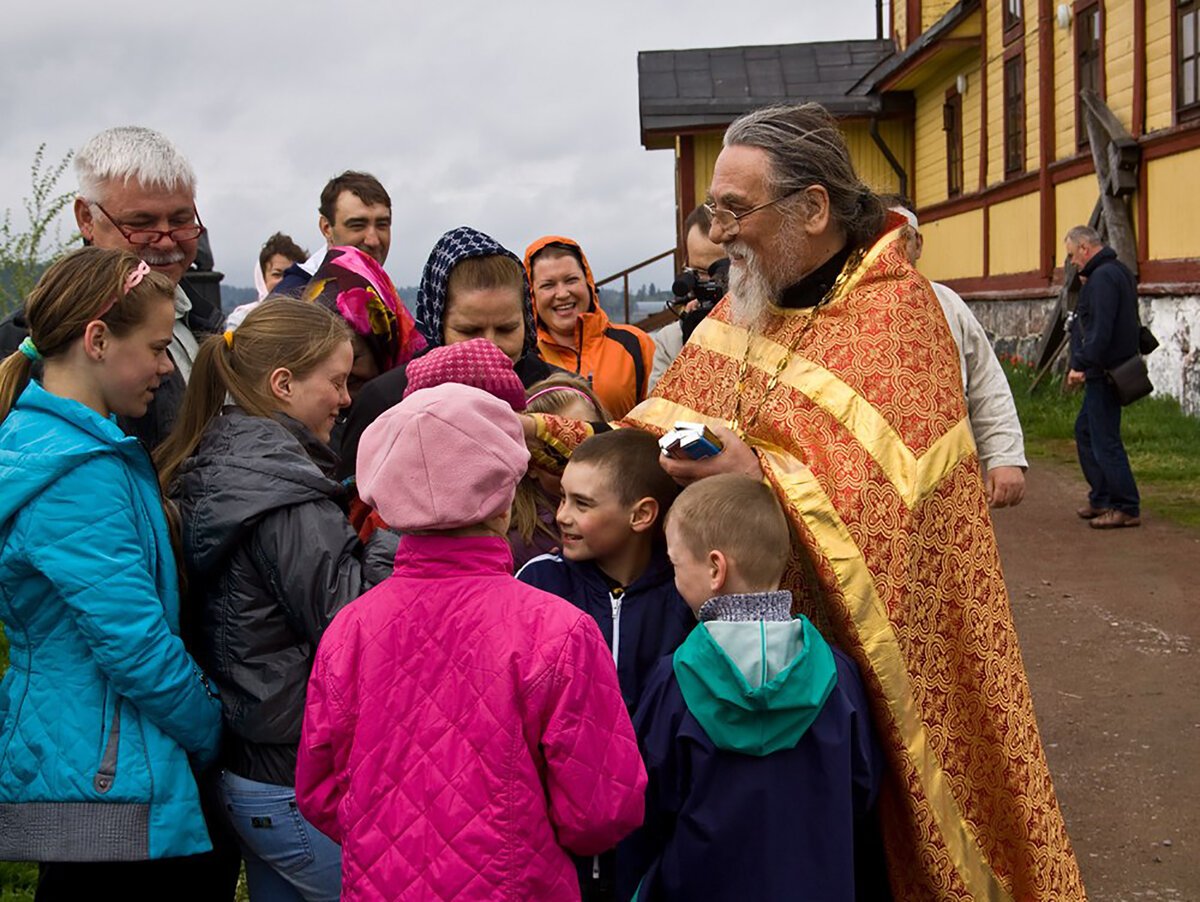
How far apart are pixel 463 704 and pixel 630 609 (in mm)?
699

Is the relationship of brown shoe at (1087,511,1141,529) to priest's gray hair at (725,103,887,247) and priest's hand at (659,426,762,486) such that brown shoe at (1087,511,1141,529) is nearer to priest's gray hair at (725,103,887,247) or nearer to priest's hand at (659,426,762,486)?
priest's gray hair at (725,103,887,247)

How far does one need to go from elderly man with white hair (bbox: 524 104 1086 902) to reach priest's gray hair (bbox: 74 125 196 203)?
1.17m

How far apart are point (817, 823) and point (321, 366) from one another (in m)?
1.49

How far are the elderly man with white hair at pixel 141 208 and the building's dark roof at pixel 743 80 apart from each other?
19387mm

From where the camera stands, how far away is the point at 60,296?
276 centimetres

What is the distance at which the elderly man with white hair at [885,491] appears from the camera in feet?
9.48

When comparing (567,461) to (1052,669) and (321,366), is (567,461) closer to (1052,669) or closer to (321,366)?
(321,366)

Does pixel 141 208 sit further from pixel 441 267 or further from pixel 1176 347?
pixel 1176 347

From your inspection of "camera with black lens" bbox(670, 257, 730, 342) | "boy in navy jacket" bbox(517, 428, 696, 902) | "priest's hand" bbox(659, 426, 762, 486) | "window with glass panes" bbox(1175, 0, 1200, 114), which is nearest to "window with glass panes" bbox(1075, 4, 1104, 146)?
"window with glass panes" bbox(1175, 0, 1200, 114)

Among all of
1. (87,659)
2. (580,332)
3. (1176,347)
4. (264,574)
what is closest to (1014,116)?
(1176,347)

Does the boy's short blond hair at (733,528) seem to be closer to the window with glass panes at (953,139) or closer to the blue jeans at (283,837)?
the blue jeans at (283,837)

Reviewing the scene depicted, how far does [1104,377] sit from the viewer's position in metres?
9.55

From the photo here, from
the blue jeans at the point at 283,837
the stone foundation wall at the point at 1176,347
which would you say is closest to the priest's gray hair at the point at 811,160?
the blue jeans at the point at 283,837

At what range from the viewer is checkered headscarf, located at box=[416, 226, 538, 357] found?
11.6ft
